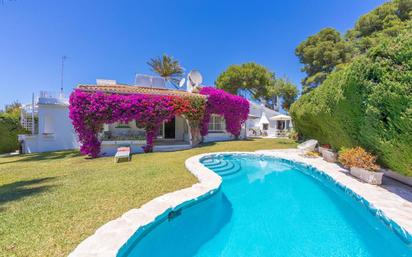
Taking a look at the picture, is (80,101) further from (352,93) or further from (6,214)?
(352,93)

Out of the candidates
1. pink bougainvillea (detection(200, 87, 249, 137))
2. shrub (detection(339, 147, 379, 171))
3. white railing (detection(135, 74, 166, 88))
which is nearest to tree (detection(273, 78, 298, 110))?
pink bougainvillea (detection(200, 87, 249, 137))

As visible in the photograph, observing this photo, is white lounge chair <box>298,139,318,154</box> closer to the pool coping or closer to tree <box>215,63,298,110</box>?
the pool coping

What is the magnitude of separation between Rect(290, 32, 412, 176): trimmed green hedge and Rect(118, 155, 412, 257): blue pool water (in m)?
2.15

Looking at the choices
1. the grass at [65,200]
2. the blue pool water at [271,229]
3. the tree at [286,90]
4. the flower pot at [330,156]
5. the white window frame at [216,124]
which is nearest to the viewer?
the grass at [65,200]

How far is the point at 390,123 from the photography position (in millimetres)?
5578

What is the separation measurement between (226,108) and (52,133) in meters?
17.1

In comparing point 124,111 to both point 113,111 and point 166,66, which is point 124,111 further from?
point 166,66

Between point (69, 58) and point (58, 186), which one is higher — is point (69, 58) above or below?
above

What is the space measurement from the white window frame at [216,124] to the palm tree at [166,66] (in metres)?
15.0

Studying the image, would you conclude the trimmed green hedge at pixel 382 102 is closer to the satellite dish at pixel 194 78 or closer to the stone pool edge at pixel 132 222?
the stone pool edge at pixel 132 222

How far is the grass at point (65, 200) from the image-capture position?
317 cm

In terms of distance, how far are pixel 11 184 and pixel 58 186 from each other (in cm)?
212

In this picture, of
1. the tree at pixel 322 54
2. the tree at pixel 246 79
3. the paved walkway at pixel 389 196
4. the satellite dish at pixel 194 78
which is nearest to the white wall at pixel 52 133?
the satellite dish at pixel 194 78

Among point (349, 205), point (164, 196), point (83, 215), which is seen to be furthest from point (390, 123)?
point (83, 215)
